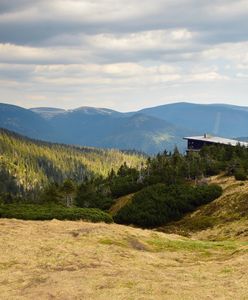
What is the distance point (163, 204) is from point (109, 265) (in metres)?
56.5

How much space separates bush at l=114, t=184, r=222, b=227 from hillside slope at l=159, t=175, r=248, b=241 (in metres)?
2.17

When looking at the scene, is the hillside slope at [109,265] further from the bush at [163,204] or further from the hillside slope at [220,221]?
the bush at [163,204]

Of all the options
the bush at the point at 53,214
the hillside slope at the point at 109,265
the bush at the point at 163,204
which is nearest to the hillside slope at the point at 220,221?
the bush at the point at 163,204

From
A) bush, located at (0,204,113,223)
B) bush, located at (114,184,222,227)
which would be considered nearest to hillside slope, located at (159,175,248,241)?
bush, located at (114,184,222,227)

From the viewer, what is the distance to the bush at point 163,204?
7869cm

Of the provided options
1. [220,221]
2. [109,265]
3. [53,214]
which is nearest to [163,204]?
[220,221]

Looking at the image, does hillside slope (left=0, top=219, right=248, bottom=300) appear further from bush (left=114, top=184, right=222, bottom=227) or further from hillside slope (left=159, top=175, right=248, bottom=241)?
bush (left=114, top=184, right=222, bottom=227)

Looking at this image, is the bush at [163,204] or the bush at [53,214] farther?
the bush at [163,204]

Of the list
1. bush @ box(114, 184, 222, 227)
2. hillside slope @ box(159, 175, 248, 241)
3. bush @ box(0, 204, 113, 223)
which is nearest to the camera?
bush @ box(0, 204, 113, 223)

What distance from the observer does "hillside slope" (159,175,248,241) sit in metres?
59.5

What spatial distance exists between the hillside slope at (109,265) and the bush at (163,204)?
38.3 metres

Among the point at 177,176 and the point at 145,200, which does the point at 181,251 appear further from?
the point at 177,176

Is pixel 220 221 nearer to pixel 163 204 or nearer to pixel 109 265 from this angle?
pixel 163 204

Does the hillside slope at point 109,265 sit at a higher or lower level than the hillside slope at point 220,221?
higher
